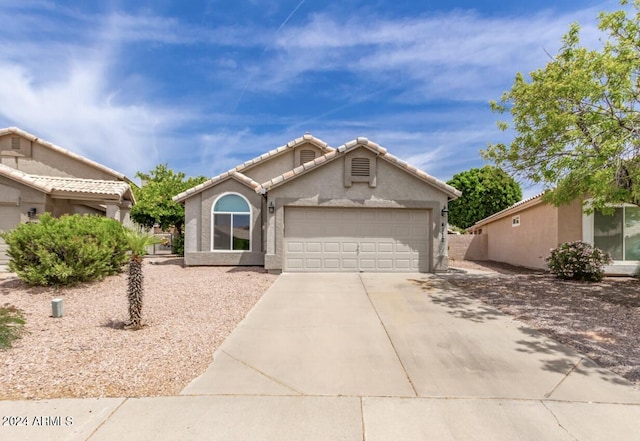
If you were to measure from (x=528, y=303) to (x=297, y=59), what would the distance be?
34.9ft

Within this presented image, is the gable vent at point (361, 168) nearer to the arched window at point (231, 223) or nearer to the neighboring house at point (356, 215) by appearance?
the neighboring house at point (356, 215)

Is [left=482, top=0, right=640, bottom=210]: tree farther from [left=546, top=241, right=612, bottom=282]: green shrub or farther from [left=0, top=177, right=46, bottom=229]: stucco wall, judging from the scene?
[left=0, top=177, right=46, bottom=229]: stucco wall

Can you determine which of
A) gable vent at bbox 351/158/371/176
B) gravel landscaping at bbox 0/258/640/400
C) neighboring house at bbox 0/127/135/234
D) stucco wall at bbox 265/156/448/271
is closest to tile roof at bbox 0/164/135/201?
neighboring house at bbox 0/127/135/234

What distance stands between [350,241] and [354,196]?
1.62m

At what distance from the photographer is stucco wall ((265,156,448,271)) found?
12.2m

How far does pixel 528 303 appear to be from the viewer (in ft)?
26.6

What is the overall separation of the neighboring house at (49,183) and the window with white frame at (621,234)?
19.2 m

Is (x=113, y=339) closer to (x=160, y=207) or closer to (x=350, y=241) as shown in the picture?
(x=350, y=241)

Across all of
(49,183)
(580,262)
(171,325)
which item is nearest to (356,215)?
(580,262)

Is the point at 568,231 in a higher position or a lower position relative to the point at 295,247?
higher

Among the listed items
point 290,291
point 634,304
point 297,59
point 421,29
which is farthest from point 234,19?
point 634,304

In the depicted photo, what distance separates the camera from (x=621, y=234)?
12570 millimetres

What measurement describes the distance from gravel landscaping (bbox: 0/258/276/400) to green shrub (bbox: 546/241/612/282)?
9.92 metres

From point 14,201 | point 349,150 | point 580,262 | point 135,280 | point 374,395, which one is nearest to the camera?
point 374,395
